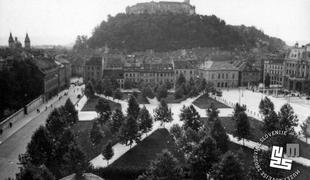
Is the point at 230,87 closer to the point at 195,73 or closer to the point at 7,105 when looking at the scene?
the point at 195,73

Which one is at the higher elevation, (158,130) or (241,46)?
(241,46)

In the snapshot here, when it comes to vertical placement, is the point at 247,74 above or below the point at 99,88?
above

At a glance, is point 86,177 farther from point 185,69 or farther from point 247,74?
point 247,74

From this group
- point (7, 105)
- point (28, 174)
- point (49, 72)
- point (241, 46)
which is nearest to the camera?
point (28, 174)

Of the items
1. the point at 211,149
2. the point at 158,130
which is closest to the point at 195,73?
the point at 158,130

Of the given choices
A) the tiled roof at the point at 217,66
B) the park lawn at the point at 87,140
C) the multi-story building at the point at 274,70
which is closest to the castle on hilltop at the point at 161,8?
the tiled roof at the point at 217,66

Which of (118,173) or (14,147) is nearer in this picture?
(118,173)

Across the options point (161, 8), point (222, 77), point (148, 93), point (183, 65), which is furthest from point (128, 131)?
point (161, 8)
